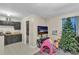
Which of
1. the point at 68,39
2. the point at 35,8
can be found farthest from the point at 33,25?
the point at 68,39

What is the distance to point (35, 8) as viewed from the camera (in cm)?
156

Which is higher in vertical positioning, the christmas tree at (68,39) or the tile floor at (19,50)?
the christmas tree at (68,39)

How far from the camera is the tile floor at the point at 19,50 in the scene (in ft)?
5.15

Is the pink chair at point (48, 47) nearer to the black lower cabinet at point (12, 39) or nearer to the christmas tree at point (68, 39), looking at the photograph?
the christmas tree at point (68, 39)

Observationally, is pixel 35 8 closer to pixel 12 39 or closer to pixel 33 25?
pixel 33 25

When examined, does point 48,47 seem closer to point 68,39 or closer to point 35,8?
point 68,39

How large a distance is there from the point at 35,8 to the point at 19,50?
2.22 ft

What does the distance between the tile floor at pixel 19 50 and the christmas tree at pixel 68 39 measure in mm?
418

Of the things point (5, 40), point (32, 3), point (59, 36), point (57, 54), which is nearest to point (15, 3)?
point (32, 3)

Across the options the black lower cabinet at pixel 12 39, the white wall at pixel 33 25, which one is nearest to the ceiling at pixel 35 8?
the white wall at pixel 33 25

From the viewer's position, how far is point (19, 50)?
1602 millimetres

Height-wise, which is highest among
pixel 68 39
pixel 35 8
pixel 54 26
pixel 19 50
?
pixel 35 8

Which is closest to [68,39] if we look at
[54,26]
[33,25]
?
[54,26]

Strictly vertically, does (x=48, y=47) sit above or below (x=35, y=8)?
below
